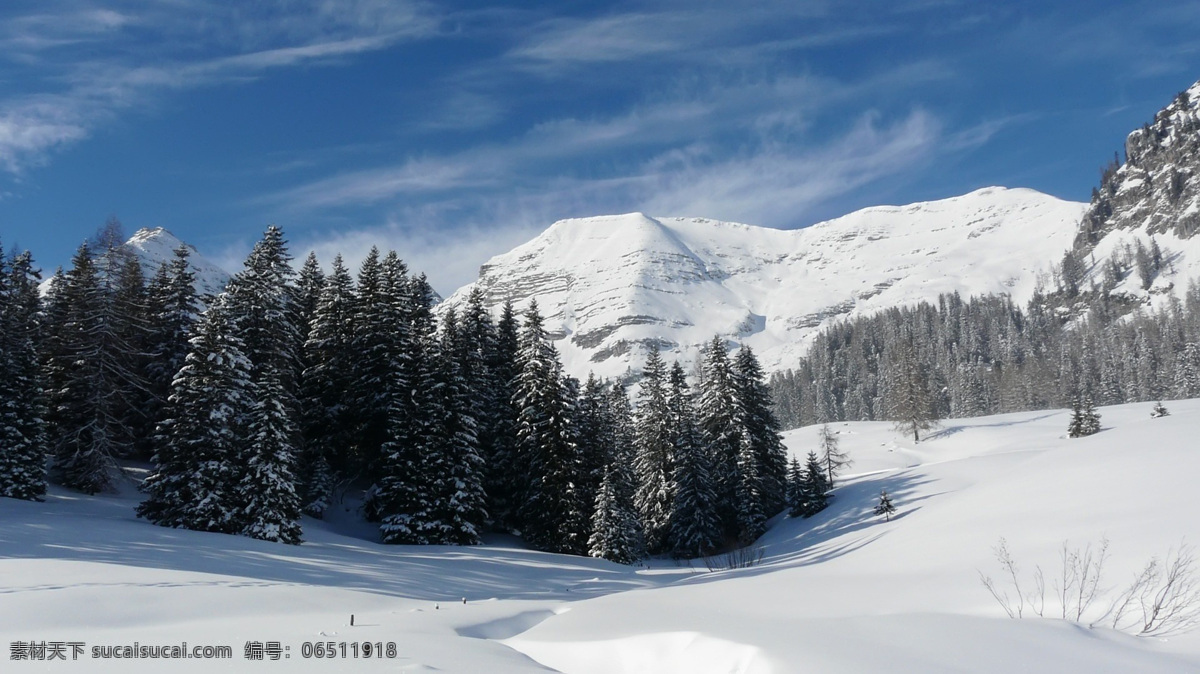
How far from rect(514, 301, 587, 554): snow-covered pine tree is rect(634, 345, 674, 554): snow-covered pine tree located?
9357mm

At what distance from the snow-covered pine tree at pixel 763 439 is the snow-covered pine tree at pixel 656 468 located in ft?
20.1

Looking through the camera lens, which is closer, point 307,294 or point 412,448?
point 412,448

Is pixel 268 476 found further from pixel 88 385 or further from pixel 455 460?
pixel 88 385

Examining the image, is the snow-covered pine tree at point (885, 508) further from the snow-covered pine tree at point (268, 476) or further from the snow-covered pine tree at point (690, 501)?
the snow-covered pine tree at point (268, 476)

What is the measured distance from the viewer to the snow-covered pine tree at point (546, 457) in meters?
34.1

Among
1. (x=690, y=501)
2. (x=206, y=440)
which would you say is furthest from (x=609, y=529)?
(x=206, y=440)

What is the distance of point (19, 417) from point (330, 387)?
13.3 meters

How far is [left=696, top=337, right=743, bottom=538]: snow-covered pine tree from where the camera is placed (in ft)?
148

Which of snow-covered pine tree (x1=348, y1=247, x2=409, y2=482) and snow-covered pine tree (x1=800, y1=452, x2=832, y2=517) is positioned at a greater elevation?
snow-covered pine tree (x1=348, y1=247, x2=409, y2=482)

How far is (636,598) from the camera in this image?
14.5m

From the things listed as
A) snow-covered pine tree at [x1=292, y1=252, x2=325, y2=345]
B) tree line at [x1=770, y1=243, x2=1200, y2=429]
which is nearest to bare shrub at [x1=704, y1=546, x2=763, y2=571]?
snow-covered pine tree at [x1=292, y1=252, x2=325, y2=345]

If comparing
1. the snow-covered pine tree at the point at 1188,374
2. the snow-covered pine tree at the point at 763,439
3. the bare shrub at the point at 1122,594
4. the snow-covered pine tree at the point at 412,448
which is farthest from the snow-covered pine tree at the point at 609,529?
the snow-covered pine tree at the point at 1188,374

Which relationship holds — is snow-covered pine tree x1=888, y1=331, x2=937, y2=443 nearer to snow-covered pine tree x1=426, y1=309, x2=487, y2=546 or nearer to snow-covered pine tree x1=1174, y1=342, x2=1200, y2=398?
snow-covered pine tree x1=1174, y1=342, x2=1200, y2=398

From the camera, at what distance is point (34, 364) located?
27922mm
